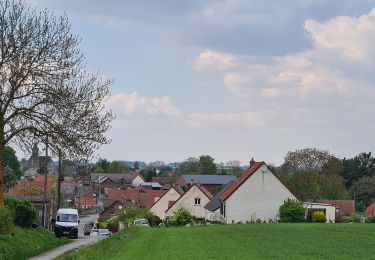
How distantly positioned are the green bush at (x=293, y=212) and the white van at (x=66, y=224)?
71.8 feet

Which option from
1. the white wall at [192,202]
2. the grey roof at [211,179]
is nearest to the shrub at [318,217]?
the white wall at [192,202]

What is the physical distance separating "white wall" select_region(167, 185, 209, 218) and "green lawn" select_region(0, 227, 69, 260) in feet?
147

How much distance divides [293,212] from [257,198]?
16.4ft

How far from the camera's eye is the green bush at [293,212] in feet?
215

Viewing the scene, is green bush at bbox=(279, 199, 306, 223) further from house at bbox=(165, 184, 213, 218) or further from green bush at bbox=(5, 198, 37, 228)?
green bush at bbox=(5, 198, 37, 228)

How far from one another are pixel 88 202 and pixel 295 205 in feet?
397

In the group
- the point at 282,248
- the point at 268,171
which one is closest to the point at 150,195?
the point at 268,171

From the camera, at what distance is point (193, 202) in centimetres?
9206

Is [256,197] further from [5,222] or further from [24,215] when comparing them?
[5,222]

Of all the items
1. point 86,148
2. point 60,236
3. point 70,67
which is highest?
point 70,67

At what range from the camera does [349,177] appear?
13450 cm

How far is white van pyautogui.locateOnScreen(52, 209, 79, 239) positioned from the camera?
54138 mm

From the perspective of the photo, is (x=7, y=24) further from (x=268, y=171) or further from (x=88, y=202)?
(x=88, y=202)

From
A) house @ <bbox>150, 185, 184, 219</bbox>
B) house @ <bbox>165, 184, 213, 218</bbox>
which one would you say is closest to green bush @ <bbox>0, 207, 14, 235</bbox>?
house @ <bbox>165, 184, 213, 218</bbox>
